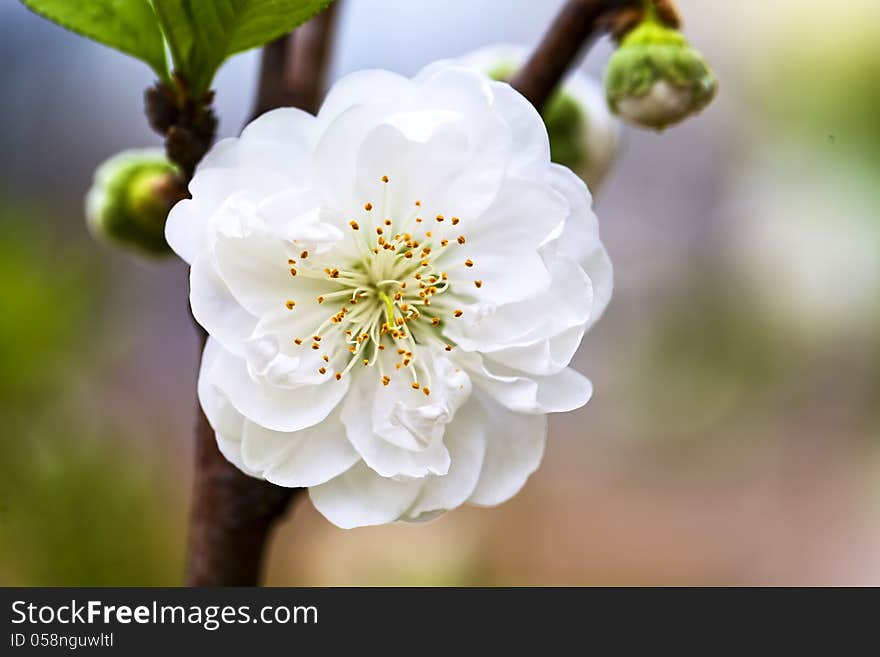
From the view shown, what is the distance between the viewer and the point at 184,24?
392 millimetres

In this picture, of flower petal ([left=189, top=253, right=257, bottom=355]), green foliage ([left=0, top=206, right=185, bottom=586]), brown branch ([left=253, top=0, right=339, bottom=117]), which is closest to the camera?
flower petal ([left=189, top=253, right=257, bottom=355])

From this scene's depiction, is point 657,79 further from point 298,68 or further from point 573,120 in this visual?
point 298,68

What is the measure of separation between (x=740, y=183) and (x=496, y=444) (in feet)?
4.61

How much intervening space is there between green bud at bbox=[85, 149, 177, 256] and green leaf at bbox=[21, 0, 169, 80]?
11 cm

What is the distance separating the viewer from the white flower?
368mm

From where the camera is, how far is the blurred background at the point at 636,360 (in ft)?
3.54

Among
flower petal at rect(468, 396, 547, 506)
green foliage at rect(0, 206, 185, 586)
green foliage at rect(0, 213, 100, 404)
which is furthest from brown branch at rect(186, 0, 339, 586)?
green foliage at rect(0, 213, 100, 404)

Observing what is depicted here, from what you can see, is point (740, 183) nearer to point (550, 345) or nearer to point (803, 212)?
point (803, 212)

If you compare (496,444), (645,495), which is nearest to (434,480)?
(496,444)

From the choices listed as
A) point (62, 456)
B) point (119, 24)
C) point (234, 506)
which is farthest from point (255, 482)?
point (62, 456)

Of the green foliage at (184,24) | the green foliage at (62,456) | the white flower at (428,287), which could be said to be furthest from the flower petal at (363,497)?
Result: the green foliage at (62,456)

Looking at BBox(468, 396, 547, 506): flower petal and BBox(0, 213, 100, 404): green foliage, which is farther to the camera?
BBox(0, 213, 100, 404): green foliage

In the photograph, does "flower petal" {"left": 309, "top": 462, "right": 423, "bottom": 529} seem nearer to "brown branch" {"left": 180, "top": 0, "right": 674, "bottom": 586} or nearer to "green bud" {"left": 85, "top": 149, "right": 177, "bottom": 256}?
"brown branch" {"left": 180, "top": 0, "right": 674, "bottom": 586}

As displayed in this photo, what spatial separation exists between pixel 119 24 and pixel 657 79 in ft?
0.81
